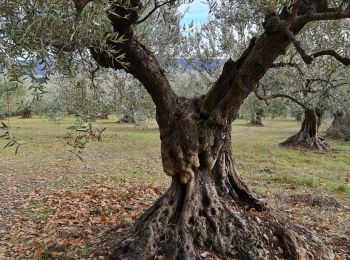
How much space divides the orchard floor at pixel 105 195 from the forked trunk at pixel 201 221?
893 millimetres

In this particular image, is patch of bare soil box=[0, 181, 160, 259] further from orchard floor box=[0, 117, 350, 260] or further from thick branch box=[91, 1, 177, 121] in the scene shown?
thick branch box=[91, 1, 177, 121]

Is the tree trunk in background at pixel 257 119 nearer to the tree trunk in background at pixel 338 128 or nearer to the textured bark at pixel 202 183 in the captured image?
the tree trunk in background at pixel 338 128

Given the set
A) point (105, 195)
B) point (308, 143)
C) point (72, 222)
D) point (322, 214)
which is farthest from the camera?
point (308, 143)

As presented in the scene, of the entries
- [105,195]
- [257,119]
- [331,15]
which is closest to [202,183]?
[331,15]

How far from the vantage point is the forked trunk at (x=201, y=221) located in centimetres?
542

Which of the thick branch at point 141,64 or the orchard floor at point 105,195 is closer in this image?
the thick branch at point 141,64

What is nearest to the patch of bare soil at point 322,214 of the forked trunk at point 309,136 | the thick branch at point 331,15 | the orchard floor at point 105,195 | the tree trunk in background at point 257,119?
the orchard floor at point 105,195

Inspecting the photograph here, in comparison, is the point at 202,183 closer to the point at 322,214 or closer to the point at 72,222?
the point at 72,222

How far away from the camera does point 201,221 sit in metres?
5.61

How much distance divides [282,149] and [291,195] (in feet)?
38.2

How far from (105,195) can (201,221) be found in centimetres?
465

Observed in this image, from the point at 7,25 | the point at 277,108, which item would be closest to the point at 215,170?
the point at 7,25

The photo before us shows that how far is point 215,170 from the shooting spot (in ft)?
20.0

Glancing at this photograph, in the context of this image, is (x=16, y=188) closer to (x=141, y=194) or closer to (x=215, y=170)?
(x=141, y=194)
